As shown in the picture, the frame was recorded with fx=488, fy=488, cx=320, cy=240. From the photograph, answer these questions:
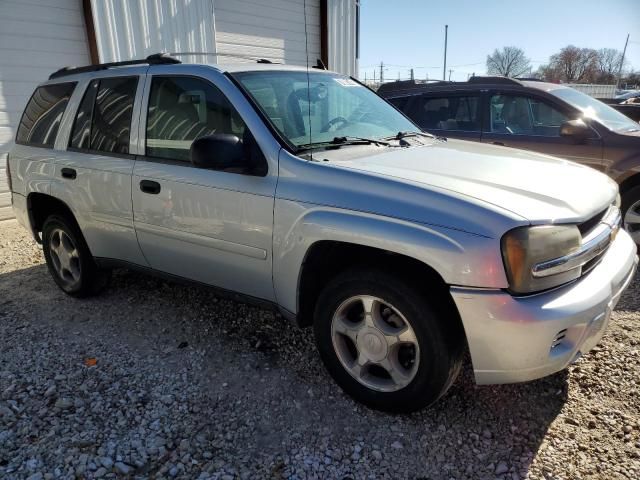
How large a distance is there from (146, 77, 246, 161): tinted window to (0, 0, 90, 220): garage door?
4724mm

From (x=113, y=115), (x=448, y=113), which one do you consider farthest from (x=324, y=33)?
(x=113, y=115)

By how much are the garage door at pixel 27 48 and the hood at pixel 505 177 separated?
604cm

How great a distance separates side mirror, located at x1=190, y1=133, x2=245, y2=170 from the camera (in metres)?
2.53

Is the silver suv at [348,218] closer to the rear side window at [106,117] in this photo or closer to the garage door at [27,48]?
the rear side window at [106,117]

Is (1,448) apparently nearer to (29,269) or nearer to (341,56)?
(29,269)

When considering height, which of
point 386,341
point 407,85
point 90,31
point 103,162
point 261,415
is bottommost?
point 261,415

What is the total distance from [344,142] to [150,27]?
6.16 m

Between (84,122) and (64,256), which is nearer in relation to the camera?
(84,122)

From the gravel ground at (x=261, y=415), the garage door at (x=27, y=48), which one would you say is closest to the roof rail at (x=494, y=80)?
the gravel ground at (x=261, y=415)

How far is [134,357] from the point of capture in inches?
126

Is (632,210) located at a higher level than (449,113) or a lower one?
lower

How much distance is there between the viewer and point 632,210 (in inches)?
191

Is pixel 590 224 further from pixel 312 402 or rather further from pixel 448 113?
pixel 448 113

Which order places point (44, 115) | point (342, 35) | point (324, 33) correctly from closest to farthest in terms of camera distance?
point (44, 115) < point (324, 33) < point (342, 35)
